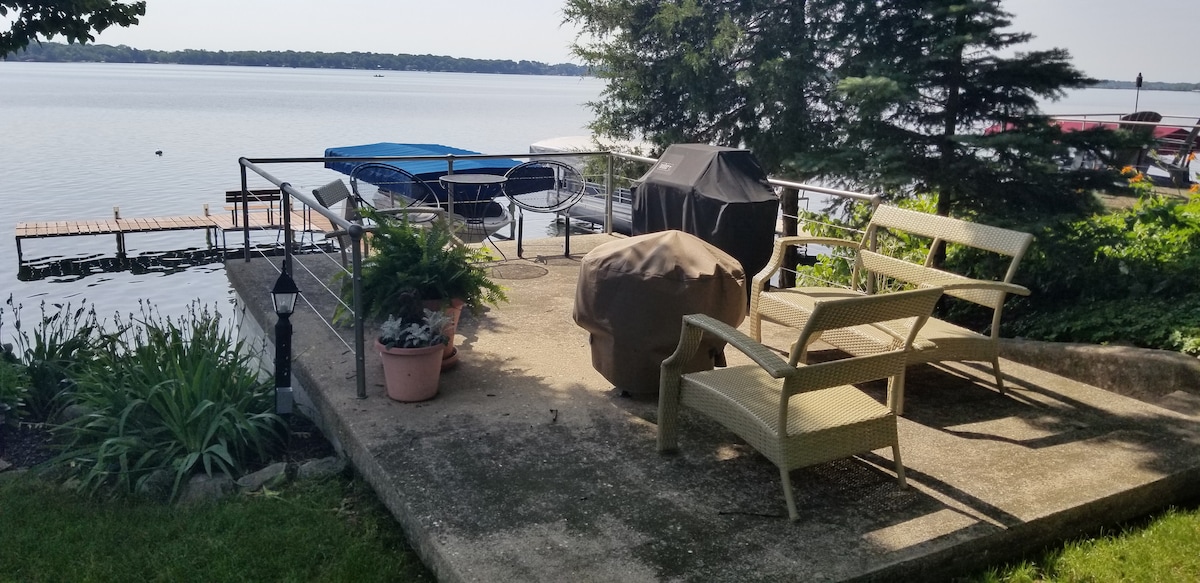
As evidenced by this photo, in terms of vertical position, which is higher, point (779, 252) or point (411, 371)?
point (779, 252)

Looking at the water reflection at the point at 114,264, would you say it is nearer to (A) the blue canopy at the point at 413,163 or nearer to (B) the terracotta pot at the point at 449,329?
(A) the blue canopy at the point at 413,163

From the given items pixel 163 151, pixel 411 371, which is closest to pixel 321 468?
pixel 411 371

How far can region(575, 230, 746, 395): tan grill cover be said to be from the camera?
4.45 m

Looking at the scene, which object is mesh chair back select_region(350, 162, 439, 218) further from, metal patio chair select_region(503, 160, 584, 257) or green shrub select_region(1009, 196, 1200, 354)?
green shrub select_region(1009, 196, 1200, 354)

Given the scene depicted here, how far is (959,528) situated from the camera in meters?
3.39

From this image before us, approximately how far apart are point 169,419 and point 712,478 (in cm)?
272

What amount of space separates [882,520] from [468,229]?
5.51 m

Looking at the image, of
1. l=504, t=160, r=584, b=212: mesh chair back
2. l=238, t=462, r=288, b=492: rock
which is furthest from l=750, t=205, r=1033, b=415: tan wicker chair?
l=504, t=160, r=584, b=212: mesh chair back

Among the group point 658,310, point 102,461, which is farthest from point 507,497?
point 102,461

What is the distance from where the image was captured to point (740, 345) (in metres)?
3.50

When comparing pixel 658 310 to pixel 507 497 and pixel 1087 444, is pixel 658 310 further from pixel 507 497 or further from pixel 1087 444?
pixel 1087 444

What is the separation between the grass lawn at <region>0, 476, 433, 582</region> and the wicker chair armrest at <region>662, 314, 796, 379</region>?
1443 millimetres

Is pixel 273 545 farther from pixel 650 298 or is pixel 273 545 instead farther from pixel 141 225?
pixel 141 225

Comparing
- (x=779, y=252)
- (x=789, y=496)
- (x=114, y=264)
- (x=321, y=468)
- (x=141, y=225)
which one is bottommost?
(x=114, y=264)
